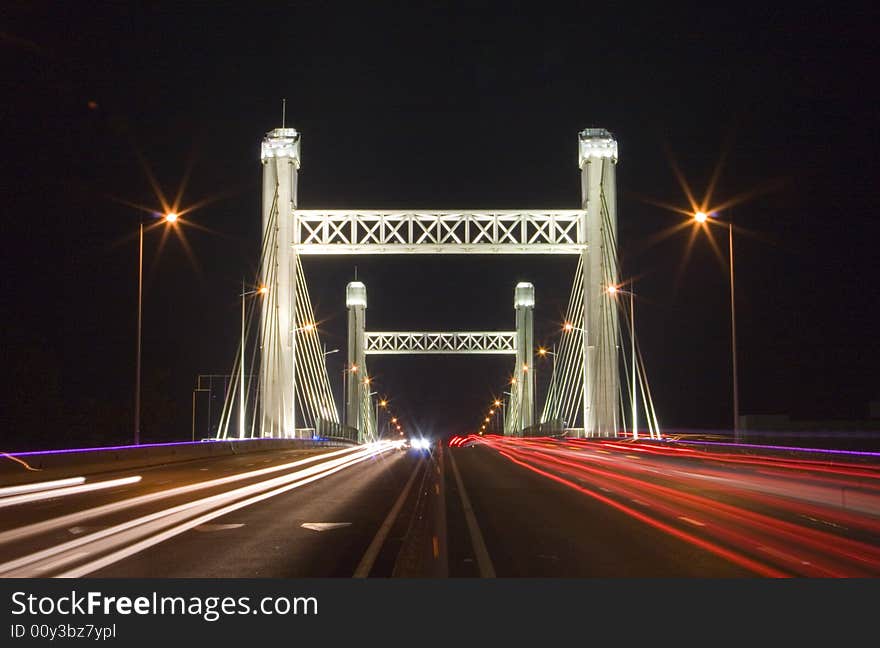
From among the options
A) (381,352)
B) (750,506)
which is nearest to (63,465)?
(750,506)

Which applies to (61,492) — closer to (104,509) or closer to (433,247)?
(104,509)

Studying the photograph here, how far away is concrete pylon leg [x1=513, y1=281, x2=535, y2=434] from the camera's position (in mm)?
92938

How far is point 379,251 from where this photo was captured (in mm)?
51406

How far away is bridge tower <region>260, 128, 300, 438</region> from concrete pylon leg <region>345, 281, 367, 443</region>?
38.7 meters

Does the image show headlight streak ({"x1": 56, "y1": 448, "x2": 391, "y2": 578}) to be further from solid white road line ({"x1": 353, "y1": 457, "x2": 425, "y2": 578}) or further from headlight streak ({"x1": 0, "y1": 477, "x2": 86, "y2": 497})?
headlight streak ({"x1": 0, "y1": 477, "x2": 86, "y2": 497})

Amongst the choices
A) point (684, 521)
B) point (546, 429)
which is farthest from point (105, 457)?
point (546, 429)

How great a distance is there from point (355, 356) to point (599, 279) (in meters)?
45.6

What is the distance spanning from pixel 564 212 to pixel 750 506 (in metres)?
33.9

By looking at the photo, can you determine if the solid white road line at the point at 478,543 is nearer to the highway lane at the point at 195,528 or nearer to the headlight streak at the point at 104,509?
the highway lane at the point at 195,528

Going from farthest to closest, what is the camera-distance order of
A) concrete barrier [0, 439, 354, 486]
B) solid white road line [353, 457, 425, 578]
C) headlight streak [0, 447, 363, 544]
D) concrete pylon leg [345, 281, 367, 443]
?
concrete pylon leg [345, 281, 367, 443] < concrete barrier [0, 439, 354, 486] < headlight streak [0, 447, 363, 544] < solid white road line [353, 457, 425, 578]

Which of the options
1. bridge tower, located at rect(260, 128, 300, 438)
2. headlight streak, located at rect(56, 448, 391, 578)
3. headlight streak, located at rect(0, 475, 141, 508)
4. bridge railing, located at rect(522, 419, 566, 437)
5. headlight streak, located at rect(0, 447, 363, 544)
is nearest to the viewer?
headlight streak, located at rect(56, 448, 391, 578)

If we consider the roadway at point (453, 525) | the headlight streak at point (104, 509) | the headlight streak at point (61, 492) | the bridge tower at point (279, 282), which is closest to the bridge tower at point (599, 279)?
the bridge tower at point (279, 282)

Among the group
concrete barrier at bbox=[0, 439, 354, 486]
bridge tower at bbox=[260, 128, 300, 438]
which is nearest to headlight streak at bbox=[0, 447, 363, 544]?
concrete barrier at bbox=[0, 439, 354, 486]

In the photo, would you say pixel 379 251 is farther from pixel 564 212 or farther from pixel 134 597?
pixel 134 597
